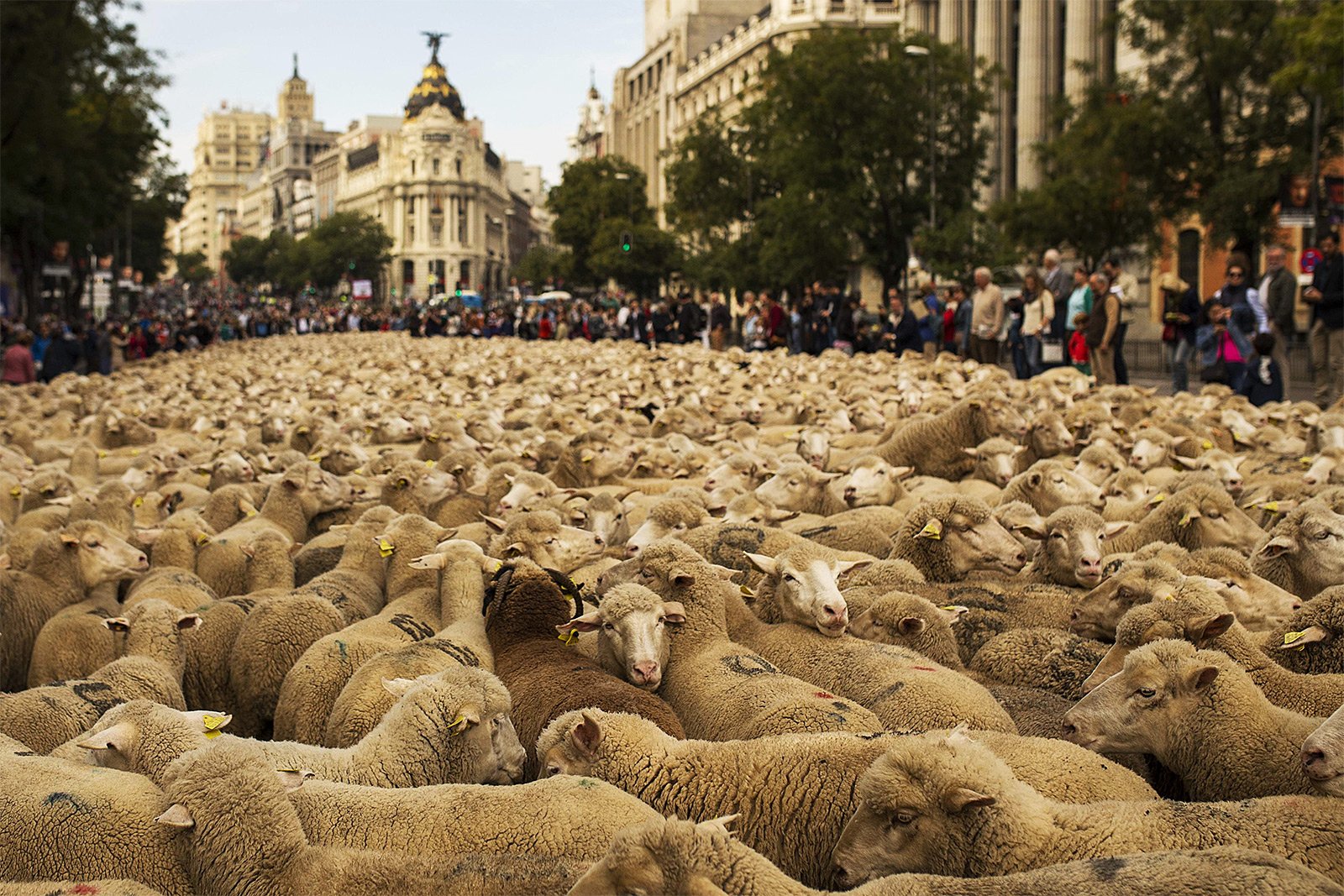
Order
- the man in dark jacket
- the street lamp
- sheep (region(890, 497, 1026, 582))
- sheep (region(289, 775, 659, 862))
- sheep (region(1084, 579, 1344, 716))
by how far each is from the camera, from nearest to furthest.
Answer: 1. sheep (region(289, 775, 659, 862))
2. sheep (region(1084, 579, 1344, 716))
3. sheep (region(890, 497, 1026, 582))
4. the man in dark jacket
5. the street lamp

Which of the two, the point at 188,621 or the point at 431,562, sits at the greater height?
the point at 431,562

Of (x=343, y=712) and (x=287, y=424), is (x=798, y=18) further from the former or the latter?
(x=343, y=712)

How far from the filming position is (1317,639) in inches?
176

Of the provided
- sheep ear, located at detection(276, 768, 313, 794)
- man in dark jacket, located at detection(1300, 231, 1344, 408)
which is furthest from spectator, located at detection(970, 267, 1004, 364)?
sheep ear, located at detection(276, 768, 313, 794)

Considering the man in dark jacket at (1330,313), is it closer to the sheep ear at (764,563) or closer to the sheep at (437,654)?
the sheep ear at (764,563)

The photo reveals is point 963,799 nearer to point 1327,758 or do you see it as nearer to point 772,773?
point 772,773

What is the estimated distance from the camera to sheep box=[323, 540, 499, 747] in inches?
175

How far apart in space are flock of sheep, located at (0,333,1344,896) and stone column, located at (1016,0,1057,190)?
124 ft

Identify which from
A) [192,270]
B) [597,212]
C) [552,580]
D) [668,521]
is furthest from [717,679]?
[192,270]

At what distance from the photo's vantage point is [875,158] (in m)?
39.5

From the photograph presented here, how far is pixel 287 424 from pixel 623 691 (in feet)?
29.6

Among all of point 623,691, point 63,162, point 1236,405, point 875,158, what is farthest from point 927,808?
point 875,158

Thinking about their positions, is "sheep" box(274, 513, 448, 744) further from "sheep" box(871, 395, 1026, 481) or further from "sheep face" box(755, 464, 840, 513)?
"sheep" box(871, 395, 1026, 481)

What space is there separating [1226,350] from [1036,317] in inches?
126
